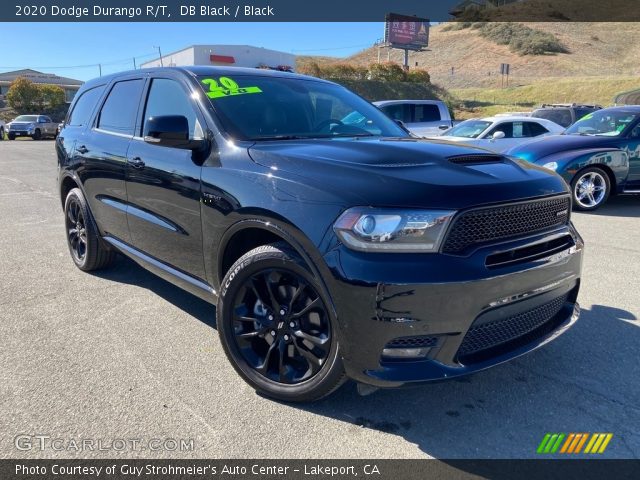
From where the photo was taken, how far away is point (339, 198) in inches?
94.3

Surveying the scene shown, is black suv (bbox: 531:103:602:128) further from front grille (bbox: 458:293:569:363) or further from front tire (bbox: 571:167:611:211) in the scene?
front grille (bbox: 458:293:569:363)

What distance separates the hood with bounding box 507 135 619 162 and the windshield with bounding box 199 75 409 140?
481cm

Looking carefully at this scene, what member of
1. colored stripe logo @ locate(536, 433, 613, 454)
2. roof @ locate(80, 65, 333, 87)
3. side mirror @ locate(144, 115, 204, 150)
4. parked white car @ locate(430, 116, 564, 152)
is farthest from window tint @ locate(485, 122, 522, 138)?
colored stripe logo @ locate(536, 433, 613, 454)

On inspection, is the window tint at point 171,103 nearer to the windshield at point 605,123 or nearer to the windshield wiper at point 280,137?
the windshield wiper at point 280,137

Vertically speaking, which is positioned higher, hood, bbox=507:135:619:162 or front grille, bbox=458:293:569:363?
hood, bbox=507:135:619:162

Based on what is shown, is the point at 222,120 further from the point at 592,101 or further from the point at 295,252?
the point at 592,101

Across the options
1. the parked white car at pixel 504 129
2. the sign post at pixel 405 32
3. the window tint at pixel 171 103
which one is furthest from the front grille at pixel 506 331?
the sign post at pixel 405 32

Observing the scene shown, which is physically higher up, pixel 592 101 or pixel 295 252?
pixel 592 101

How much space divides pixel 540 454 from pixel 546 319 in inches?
30.0

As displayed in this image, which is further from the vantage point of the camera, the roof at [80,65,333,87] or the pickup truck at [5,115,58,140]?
the pickup truck at [5,115,58,140]

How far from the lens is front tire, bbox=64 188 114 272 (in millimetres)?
4805

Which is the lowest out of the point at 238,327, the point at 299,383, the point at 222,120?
the point at 299,383

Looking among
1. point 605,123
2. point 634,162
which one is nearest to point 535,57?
point 605,123

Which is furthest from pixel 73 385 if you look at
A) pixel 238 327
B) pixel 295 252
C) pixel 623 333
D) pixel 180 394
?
pixel 623 333
